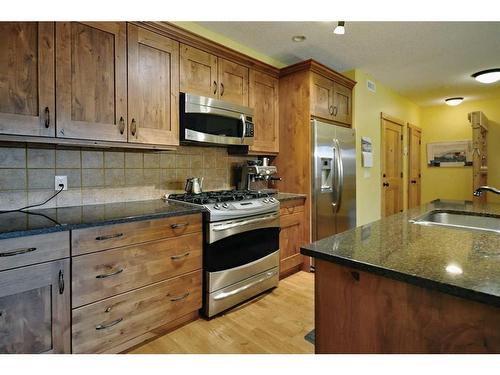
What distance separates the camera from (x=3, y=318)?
1.25 metres

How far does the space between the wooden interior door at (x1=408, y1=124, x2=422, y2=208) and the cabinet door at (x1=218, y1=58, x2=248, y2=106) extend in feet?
12.9

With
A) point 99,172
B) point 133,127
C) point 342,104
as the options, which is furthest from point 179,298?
point 342,104

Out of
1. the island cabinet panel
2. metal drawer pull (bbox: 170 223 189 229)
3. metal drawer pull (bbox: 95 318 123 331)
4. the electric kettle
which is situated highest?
the electric kettle

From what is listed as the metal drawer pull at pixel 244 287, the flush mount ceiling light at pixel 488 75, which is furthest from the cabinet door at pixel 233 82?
the flush mount ceiling light at pixel 488 75

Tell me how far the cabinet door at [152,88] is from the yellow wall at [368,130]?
2468 millimetres

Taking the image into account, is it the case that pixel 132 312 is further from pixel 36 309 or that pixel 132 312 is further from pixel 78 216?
pixel 78 216

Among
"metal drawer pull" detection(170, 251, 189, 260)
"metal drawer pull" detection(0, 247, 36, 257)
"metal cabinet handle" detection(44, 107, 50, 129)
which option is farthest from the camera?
"metal drawer pull" detection(170, 251, 189, 260)

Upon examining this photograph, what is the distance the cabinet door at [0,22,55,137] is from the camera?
149cm

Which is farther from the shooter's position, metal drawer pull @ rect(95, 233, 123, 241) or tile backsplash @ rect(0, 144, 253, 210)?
tile backsplash @ rect(0, 144, 253, 210)

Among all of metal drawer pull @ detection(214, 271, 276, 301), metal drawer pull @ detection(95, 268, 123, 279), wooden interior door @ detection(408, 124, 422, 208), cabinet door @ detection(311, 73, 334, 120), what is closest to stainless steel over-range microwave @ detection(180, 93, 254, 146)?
cabinet door @ detection(311, 73, 334, 120)

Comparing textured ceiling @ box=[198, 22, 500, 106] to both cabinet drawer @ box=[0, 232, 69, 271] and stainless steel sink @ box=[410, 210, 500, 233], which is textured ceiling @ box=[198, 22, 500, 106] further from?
cabinet drawer @ box=[0, 232, 69, 271]

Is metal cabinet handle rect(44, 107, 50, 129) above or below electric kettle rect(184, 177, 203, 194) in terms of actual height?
above

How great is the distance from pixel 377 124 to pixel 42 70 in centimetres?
401
